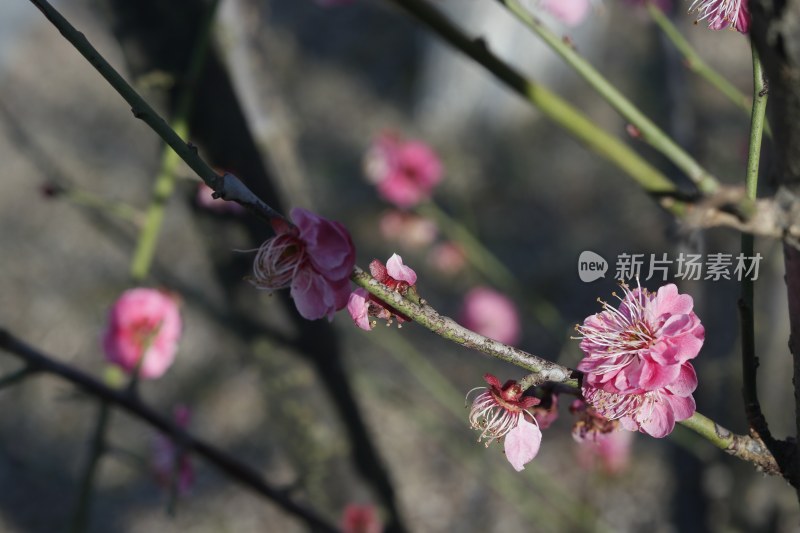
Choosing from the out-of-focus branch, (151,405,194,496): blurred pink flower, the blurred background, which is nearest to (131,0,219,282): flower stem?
the blurred background

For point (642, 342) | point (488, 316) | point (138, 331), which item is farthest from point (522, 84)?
point (488, 316)

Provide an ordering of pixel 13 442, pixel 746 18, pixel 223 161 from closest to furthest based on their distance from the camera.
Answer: pixel 746 18 < pixel 223 161 < pixel 13 442

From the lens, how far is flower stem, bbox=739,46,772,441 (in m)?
0.55

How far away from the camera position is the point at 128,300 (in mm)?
1221

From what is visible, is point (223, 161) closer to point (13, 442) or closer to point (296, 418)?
point (296, 418)

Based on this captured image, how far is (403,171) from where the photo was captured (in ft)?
5.72

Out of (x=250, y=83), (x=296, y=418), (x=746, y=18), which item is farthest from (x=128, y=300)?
(x=746, y=18)

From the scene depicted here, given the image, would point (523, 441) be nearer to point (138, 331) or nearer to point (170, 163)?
point (170, 163)

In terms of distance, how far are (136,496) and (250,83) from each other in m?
2.01

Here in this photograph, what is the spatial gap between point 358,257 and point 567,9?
8.22 feet

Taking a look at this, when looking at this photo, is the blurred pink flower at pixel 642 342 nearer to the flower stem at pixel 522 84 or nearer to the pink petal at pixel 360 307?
the pink petal at pixel 360 307

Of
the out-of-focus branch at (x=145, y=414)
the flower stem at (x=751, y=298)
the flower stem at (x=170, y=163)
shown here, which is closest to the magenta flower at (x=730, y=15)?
the flower stem at (x=751, y=298)

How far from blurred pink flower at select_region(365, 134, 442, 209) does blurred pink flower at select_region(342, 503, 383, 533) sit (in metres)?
0.66

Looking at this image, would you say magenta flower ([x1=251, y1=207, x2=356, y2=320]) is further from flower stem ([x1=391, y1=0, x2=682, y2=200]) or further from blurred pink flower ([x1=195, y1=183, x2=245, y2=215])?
blurred pink flower ([x1=195, y1=183, x2=245, y2=215])
